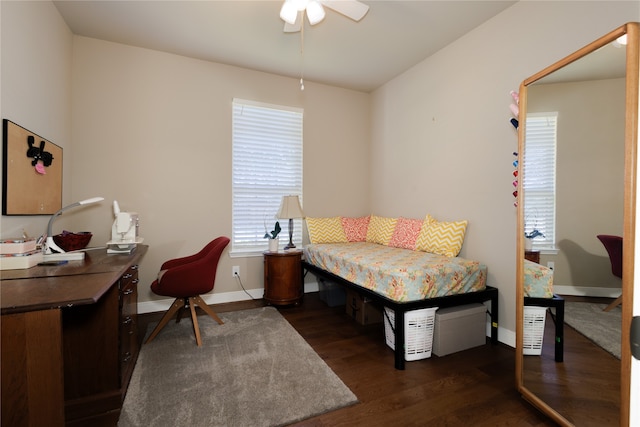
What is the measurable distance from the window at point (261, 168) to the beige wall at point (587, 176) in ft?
9.26

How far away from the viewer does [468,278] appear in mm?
2438

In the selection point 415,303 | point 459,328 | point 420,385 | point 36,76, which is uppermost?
point 36,76

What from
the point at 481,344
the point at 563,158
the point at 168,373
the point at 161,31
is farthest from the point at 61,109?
the point at 481,344

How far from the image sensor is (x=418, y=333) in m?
2.21

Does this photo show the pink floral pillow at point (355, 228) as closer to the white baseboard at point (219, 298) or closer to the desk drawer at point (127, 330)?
the white baseboard at point (219, 298)

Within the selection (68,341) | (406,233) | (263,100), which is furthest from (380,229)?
(68,341)

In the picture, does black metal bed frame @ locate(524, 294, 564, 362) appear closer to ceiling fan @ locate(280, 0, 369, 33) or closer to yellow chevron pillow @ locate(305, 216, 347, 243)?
ceiling fan @ locate(280, 0, 369, 33)

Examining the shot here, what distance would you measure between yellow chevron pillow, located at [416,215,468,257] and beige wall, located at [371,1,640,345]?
115mm

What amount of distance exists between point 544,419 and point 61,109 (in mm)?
4345

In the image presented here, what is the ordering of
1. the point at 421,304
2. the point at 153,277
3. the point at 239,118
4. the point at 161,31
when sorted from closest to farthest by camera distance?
1. the point at 421,304
2. the point at 161,31
3. the point at 153,277
4. the point at 239,118

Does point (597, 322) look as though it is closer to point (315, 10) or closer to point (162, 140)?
point (315, 10)

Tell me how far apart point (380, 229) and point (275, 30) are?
259cm

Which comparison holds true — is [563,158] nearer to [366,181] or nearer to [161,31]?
[366,181]

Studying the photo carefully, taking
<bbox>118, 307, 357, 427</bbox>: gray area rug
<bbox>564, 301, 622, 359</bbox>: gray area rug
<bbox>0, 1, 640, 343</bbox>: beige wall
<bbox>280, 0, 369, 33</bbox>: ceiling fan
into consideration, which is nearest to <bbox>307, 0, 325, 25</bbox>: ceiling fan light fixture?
<bbox>280, 0, 369, 33</bbox>: ceiling fan
